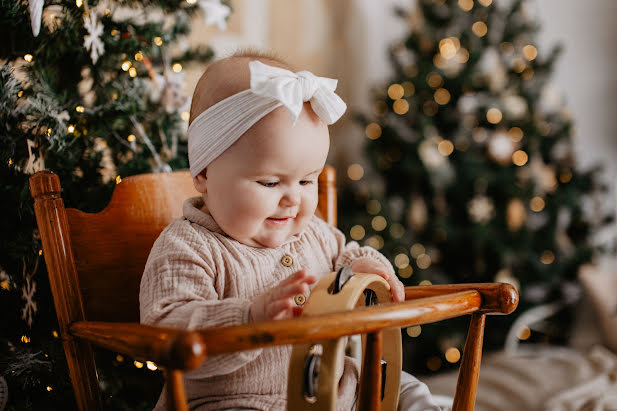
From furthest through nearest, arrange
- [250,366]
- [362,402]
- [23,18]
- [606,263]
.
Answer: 1. [606,263]
2. [23,18]
3. [250,366]
4. [362,402]

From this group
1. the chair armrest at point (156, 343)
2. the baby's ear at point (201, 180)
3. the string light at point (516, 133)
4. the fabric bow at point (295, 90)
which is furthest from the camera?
the string light at point (516, 133)

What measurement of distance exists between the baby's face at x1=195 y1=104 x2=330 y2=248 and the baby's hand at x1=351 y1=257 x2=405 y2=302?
0.15 m

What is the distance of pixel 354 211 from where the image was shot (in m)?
2.19

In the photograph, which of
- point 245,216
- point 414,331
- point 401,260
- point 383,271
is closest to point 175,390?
point 245,216

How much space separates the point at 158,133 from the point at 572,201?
1756 mm

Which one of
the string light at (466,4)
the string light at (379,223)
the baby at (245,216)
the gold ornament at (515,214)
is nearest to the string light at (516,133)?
the gold ornament at (515,214)

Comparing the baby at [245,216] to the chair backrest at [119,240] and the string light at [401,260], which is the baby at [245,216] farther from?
the string light at [401,260]

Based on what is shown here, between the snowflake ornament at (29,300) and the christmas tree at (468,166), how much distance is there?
1304mm

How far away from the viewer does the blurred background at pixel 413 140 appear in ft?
3.26

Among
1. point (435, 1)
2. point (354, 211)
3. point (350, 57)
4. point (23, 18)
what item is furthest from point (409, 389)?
point (350, 57)

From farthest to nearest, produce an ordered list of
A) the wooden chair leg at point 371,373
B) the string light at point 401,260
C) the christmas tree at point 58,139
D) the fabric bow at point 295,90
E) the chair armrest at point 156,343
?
the string light at point 401,260
the christmas tree at point 58,139
the fabric bow at point 295,90
the wooden chair leg at point 371,373
the chair armrest at point 156,343

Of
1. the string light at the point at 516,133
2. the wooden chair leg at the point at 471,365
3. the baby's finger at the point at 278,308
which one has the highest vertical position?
the string light at the point at 516,133

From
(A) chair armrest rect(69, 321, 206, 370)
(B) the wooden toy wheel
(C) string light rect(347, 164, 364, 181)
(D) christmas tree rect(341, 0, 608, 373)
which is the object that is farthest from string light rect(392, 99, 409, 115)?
(A) chair armrest rect(69, 321, 206, 370)

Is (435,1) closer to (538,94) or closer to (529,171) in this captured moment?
(538,94)
